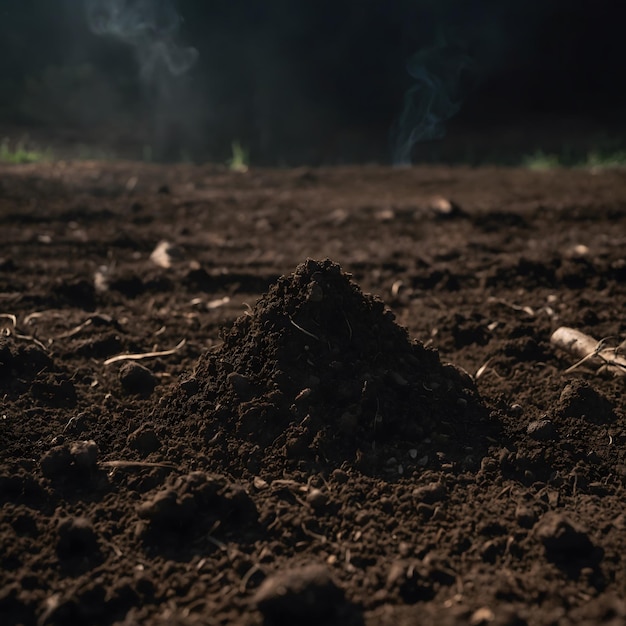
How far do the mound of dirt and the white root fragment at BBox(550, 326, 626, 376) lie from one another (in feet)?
2.44

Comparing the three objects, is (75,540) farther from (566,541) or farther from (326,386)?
(566,541)

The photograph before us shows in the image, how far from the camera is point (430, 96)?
9.28m

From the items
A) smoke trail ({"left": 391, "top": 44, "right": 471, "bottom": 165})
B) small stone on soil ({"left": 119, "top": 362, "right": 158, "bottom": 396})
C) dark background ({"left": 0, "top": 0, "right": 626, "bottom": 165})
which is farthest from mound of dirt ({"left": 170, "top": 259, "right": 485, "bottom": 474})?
dark background ({"left": 0, "top": 0, "right": 626, "bottom": 165})

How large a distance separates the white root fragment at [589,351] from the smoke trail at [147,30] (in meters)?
9.36

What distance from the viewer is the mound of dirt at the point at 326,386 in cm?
282

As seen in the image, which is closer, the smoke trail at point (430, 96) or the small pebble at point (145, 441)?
the small pebble at point (145, 441)

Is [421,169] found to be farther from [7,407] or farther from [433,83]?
[7,407]

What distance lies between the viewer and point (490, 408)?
3.11 metres

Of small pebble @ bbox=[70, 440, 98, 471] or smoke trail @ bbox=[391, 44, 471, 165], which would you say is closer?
small pebble @ bbox=[70, 440, 98, 471]

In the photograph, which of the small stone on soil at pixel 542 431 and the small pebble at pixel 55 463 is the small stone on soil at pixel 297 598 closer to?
the small pebble at pixel 55 463

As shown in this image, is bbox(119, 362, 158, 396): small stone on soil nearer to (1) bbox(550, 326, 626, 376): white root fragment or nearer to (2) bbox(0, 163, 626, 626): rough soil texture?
(2) bbox(0, 163, 626, 626): rough soil texture

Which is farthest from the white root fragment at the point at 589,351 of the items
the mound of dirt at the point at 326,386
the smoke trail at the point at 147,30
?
the smoke trail at the point at 147,30

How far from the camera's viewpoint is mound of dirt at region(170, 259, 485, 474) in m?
2.82

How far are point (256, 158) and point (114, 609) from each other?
10658mm
